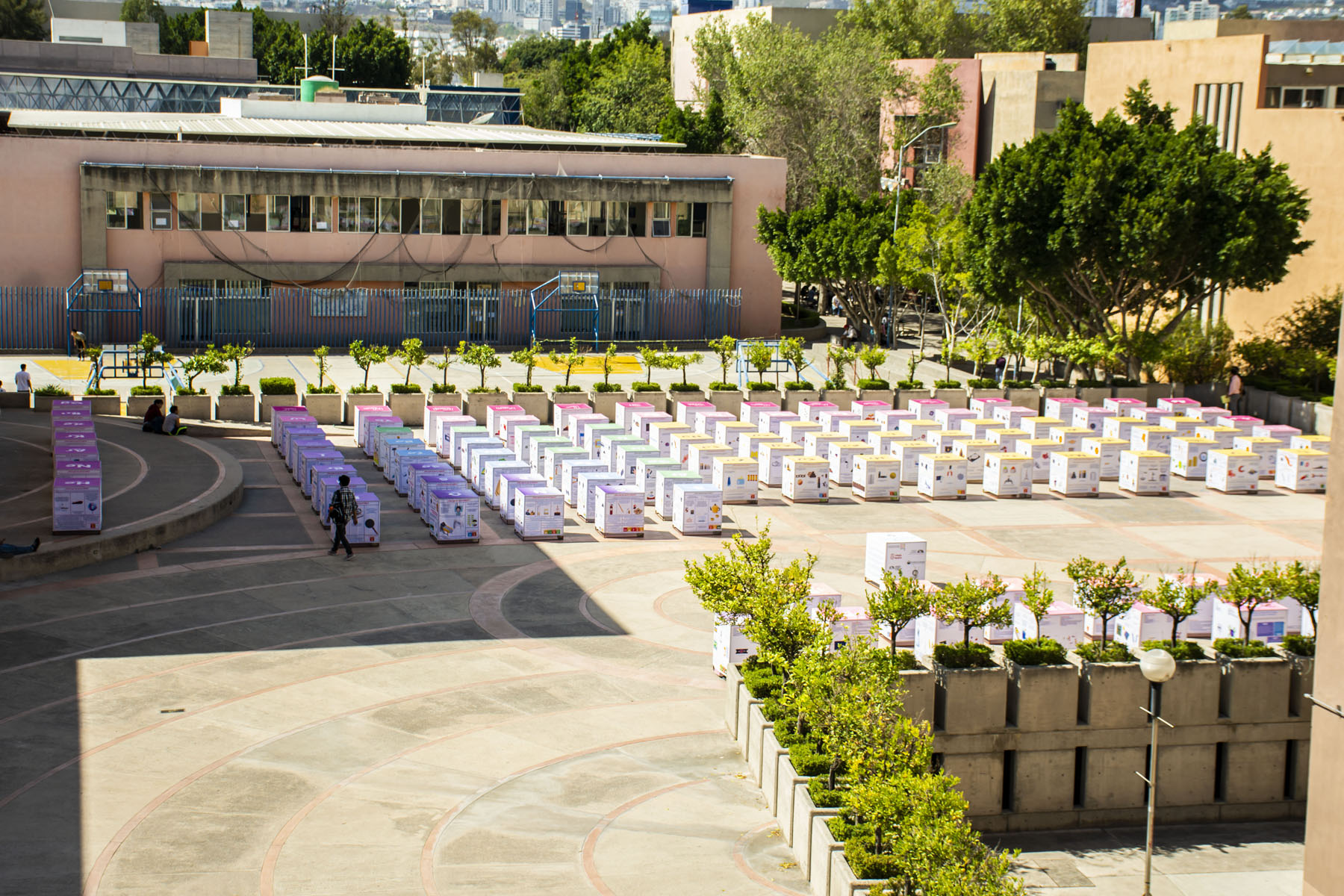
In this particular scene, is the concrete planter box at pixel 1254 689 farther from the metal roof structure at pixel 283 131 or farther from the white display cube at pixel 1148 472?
the metal roof structure at pixel 283 131

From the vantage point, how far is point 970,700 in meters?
20.9

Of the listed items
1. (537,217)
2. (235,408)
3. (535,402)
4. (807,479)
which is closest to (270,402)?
(235,408)

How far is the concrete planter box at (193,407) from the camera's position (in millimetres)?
40938

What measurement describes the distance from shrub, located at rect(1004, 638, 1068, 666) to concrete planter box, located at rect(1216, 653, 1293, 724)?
8.42 feet

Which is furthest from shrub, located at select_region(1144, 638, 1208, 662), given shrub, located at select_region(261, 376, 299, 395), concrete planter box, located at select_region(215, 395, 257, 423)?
concrete planter box, located at select_region(215, 395, 257, 423)

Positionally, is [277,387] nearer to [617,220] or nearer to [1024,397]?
[1024,397]

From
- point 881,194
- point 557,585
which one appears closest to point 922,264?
point 881,194

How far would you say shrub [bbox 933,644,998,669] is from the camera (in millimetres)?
21125

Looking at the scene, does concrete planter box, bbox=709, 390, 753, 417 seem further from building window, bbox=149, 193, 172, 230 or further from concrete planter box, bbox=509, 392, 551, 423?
building window, bbox=149, 193, 172, 230

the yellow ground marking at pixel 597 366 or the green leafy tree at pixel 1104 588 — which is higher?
the yellow ground marking at pixel 597 366

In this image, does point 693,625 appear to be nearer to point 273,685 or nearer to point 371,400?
point 273,685

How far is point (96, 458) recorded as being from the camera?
29953 millimetres

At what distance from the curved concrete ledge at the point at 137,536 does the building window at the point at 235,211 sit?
2375 centimetres

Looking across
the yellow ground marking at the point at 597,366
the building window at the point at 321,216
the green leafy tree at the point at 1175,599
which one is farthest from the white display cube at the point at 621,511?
the building window at the point at 321,216
